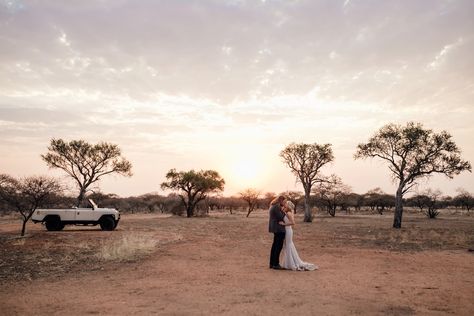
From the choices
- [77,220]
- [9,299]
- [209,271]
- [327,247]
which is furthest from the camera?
[77,220]

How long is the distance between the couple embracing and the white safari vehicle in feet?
50.3

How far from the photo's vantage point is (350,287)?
9.02m

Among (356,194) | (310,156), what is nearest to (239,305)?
(310,156)

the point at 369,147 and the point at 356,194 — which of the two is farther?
the point at 356,194

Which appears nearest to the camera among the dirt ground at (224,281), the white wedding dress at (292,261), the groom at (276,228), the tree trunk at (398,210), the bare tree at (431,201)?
the dirt ground at (224,281)

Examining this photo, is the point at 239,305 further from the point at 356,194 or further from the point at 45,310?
the point at 356,194

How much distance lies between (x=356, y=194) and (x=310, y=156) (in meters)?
47.6

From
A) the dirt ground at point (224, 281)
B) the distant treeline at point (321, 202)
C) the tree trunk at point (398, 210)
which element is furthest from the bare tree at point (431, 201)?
the dirt ground at point (224, 281)

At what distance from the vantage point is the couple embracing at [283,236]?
1144 centimetres

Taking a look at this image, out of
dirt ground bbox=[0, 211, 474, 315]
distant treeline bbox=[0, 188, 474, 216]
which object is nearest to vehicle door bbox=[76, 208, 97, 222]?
dirt ground bbox=[0, 211, 474, 315]

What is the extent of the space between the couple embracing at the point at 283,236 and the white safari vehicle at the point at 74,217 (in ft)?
50.3

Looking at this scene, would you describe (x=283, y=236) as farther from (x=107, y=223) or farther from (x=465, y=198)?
(x=465, y=198)

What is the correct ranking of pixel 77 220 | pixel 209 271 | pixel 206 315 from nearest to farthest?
pixel 206 315 < pixel 209 271 < pixel 77 220

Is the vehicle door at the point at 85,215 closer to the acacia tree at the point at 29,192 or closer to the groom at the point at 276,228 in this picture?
the acacia tree at the point at 29,192
